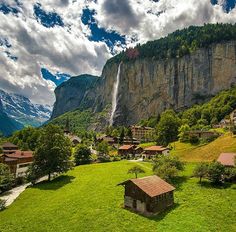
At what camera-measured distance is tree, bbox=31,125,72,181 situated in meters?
68.2

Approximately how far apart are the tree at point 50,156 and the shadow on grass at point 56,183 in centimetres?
Result: 195

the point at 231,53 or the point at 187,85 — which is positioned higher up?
the point at 231,53

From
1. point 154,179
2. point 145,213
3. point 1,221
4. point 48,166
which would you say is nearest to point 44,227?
point 1,221

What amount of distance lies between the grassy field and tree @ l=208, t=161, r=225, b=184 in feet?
5.09

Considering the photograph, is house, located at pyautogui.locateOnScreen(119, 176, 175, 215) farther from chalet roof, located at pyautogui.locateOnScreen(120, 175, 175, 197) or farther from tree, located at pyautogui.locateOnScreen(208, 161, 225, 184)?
tree, located at pyautogui.locateOnScreen(208, 161, 225, 184)

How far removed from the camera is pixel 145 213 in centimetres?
4009

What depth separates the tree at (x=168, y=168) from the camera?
52781 mm

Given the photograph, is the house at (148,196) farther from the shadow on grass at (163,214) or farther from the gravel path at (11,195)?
the gravel path at (11,195)

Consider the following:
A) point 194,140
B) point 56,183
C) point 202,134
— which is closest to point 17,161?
point 56,183

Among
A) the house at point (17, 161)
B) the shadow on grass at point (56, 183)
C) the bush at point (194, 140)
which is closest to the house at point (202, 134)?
the bush at point (194, 140)

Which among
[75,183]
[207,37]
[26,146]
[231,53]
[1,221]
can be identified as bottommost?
[1,221]

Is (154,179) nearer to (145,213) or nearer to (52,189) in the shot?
(145,213)

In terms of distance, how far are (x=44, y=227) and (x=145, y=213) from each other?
43.4 ft

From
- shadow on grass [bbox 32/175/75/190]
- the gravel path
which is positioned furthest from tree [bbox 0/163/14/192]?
shadow on grass [bbox 32/175/75/190]
